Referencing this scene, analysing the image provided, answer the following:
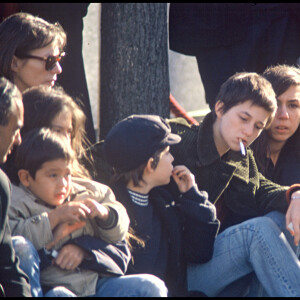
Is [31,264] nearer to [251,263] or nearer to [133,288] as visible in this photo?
[133,288]

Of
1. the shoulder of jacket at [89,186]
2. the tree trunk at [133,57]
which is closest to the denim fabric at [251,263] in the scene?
the shoulder of jacket at [89,186]

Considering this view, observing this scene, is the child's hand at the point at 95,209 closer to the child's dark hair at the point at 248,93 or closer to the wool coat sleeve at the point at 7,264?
the wool coat sleeve at the point at 7,264

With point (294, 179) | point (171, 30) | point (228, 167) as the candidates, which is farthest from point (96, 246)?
point (171, 30)

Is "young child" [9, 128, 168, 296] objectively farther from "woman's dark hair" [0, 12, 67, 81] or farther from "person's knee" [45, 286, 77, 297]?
"woman's dark hair" [0, 12, 67, 81]

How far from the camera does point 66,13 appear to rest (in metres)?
4.64

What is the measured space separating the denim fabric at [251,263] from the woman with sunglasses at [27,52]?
1.21 m

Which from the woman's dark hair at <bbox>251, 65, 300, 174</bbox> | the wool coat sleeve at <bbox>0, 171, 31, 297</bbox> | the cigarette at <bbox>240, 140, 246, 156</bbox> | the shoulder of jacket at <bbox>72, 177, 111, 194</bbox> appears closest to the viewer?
the wool coat sleeve at <bbox>0, 171, 31, 297</bbox>

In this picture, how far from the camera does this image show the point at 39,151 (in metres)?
3.24

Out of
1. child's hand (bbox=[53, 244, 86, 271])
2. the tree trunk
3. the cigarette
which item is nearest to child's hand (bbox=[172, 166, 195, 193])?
the cigarette

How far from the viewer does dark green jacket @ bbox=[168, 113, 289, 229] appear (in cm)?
397

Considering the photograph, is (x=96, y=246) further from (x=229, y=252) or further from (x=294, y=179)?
(x=294, y=179)

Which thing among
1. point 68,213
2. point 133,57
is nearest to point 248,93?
point 133,57

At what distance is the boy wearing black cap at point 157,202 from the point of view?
3.55 metres

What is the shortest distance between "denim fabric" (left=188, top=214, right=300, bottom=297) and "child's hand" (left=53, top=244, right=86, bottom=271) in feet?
2.58
